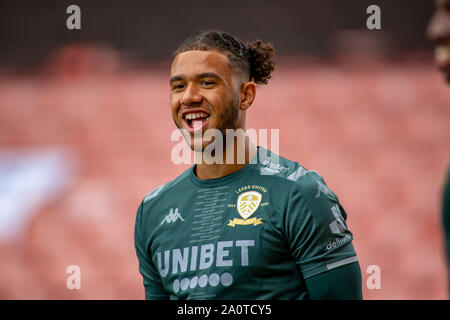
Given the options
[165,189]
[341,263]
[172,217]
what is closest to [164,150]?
[165,189]

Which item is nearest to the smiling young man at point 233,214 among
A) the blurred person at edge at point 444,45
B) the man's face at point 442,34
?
the blurred person at edge at point 444,45

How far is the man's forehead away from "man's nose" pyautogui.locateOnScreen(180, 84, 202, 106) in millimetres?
56

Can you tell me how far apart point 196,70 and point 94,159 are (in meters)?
3.17

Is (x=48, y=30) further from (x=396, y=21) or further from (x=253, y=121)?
(x=396, y=21)

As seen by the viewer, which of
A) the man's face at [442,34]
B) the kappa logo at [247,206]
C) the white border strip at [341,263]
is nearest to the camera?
the man's face at [442,34]

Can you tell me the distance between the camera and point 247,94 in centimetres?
179

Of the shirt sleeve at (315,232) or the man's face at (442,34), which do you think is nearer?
the man's face at (442,34)

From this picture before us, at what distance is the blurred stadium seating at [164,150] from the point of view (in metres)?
4.25

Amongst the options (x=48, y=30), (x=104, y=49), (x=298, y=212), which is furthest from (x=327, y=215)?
(x=48, y=30)

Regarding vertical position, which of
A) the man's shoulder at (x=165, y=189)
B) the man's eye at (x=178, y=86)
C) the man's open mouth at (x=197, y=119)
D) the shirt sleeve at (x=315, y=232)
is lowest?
the shirt sleeve at (x=315, y=232)

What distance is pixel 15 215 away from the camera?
176 inches

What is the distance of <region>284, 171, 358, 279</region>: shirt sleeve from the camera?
1523mm

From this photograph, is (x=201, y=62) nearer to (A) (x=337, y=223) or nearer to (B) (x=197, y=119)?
(B) (x=197, y=119)

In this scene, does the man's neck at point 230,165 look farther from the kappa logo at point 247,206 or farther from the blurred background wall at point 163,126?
the blurred background wall at point 163,126
